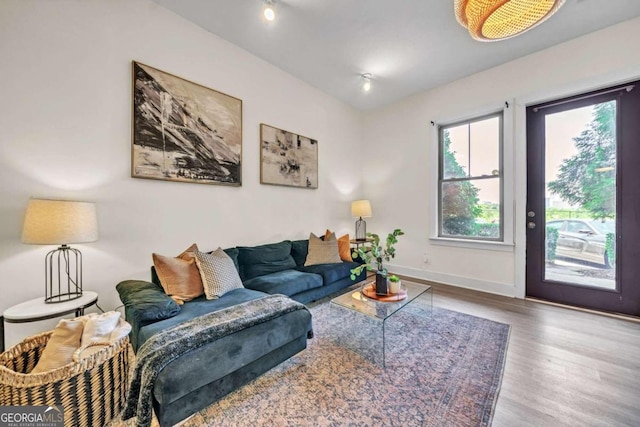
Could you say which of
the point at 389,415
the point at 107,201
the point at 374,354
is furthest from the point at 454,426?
the point at 107,201

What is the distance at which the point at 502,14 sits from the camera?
4.99 ft

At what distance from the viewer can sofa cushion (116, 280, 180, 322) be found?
161 centimetres

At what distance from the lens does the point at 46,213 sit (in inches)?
64.0

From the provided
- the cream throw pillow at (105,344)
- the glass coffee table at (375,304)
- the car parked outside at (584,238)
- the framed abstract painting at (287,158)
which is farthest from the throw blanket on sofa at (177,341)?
the car parked outside at (584,238)

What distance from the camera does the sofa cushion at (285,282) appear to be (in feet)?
8.24

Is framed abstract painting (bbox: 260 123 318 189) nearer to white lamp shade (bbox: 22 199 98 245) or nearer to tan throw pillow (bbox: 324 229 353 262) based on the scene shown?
tan throw pillow (bbox: 324 229 353 262)

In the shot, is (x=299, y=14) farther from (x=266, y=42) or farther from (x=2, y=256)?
(x=2, y=256)

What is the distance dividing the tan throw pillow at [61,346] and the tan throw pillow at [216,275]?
2.68 feet

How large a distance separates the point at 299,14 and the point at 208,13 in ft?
2.99

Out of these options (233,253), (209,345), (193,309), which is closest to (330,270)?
(233,253)

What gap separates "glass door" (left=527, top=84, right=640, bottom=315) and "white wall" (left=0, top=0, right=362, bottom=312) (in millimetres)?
3522

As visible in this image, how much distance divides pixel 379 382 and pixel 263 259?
5.78 feet

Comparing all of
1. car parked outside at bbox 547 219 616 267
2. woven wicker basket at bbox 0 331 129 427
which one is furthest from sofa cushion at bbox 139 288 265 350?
car parked outside at bbox 547 219 616 267

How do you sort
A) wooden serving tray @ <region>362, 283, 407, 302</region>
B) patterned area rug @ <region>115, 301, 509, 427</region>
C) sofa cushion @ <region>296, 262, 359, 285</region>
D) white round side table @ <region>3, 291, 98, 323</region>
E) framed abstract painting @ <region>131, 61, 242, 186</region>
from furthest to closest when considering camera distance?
sofa cushion @ <region>296, 262, 359, 285</region>, framed abstract painting @ <region>131, 61, 242, 186</region>, wooden serving tray @ <region>362, 283, 407, 302</region>, white round side table @ <region>3, 291, 98, 323</region>, patterned area rug @ <region>115, 301, 509, 427</region>
